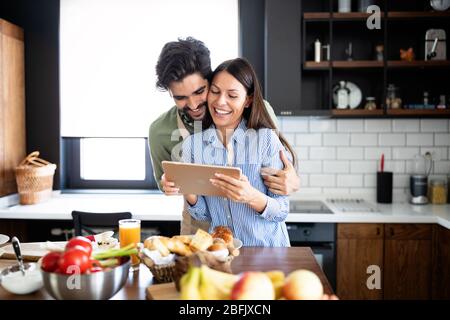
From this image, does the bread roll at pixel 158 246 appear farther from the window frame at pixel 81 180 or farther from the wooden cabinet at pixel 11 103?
the window frame at pixel 81 180

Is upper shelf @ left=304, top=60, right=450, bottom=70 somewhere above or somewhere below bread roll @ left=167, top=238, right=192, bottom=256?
above

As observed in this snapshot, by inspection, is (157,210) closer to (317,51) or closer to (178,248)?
(317,51)

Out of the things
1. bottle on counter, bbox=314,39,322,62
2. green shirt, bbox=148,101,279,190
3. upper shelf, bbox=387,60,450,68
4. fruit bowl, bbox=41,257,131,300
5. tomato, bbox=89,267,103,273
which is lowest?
fruit bowl, bbox=41,257,131,300

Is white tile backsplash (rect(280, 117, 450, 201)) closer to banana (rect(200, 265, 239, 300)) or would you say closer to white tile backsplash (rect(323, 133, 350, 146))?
white tile backsplash (rect(323, 133, 350, 146))

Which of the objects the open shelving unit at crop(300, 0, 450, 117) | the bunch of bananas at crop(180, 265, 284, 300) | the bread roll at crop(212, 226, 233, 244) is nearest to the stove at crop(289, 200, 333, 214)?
the open shelving unit at crop(300, 0, 450, 117)

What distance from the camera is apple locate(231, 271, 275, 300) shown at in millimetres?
965

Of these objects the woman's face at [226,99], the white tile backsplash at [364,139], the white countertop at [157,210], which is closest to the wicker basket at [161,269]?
the woman's face at [226,99]

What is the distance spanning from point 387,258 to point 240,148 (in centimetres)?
164

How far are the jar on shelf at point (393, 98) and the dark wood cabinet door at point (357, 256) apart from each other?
38.7 inches

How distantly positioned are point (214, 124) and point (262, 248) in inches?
28.4

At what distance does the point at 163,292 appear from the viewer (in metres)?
1.40

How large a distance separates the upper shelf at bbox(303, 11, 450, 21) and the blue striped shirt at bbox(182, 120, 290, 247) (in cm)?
166

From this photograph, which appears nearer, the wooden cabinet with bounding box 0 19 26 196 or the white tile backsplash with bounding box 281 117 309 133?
the wooden cabinet with bounding box 0 19 26 196
